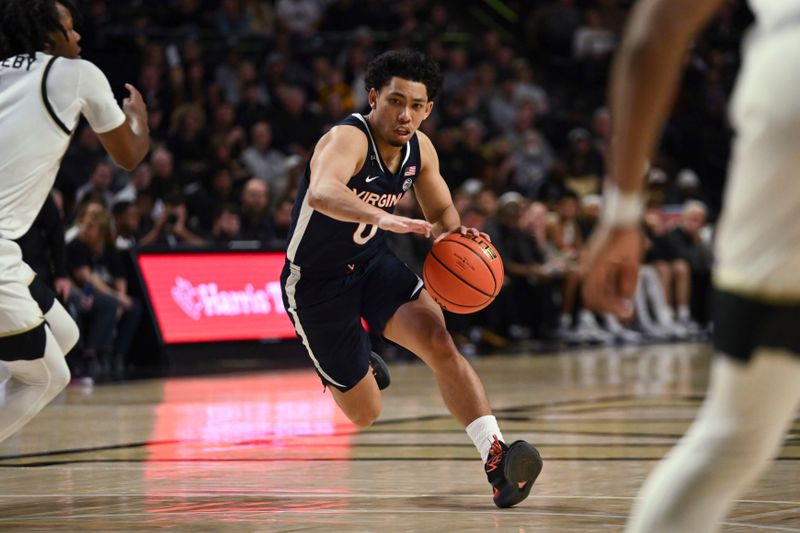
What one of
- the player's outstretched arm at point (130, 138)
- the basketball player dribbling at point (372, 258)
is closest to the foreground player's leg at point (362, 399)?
the basketball player dribbling at point (372, 258)

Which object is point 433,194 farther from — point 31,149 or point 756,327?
point 756,327

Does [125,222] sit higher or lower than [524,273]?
higher

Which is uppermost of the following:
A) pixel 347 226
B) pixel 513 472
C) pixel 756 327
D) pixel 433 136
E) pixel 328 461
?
pixel 756 327

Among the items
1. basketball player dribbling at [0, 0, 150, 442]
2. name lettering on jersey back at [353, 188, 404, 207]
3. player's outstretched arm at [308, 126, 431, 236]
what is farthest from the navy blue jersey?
basketball player dribbling at [0, 0, 150, 442]

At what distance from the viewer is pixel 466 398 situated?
5.18 meters

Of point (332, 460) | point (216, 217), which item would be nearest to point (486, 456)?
point (332, 460)

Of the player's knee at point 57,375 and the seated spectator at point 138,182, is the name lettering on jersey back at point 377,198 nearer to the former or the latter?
the player's knee at point 57,375

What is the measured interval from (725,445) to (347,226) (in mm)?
3220

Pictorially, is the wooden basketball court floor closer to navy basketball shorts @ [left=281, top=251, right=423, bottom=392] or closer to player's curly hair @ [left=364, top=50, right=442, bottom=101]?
navy basketball shorts @ [left=281, top=251, right=423, bottom=392]

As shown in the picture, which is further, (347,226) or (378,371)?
(378,371)

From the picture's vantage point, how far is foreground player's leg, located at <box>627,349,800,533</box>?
8.03 feet

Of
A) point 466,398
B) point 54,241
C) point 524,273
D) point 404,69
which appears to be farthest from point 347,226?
point 524,273

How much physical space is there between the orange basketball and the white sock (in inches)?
20.1

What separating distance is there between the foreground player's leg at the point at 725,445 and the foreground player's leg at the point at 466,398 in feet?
7.64
